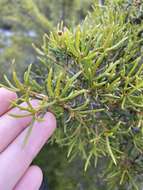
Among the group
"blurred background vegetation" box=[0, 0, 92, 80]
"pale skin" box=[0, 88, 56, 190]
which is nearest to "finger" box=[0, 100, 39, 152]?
"pale skin" box=[0, 88, 56, 190]

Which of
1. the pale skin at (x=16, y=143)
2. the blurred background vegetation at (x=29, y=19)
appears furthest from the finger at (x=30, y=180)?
the blurred background vegetation at (x=29, y=19)

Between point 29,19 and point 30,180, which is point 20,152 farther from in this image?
point 29,19

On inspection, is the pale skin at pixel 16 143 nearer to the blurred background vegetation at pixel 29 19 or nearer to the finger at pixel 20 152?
the finger at pixel 20 152

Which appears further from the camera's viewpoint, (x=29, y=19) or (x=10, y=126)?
(x=29, y=19)

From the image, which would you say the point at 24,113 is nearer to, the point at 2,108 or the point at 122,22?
the point at 2,108

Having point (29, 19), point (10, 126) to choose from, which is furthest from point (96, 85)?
point (29, 19)

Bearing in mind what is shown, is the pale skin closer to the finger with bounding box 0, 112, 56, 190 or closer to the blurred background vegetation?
the finger with bounding box 0, 112, 56, 190

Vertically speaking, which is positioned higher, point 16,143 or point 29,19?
point 29,19

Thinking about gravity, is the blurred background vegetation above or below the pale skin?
above
